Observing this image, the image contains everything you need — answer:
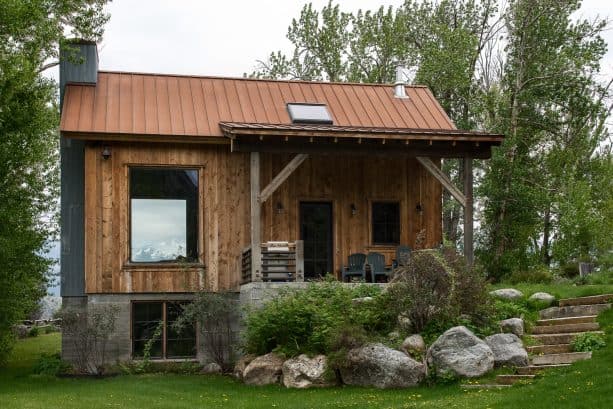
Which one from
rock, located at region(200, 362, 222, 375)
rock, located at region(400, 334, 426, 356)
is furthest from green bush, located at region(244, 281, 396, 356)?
rock, located at region(200, 362, 222, 375)

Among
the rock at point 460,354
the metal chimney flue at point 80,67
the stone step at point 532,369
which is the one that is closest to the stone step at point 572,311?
the stone step at point 532,369

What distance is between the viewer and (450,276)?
1596cm

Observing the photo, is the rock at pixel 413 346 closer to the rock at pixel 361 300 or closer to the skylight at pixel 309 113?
the rock at pixel 361 300

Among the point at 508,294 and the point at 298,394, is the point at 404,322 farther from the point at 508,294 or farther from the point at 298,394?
the point at 508,294

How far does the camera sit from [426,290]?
Answer: 52.2 ft

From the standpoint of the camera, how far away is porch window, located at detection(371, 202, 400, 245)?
2142 cm

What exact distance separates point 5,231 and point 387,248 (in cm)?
856

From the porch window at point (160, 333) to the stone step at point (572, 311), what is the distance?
296 inches

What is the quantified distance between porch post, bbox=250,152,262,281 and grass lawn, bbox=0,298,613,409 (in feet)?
7.43

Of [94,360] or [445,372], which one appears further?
[94,360]

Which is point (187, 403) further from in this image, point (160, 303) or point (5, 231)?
point (5, 231)

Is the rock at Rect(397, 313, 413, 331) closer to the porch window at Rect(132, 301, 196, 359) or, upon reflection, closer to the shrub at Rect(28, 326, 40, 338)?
the porch window at Rect(132, 301, 196, 359)

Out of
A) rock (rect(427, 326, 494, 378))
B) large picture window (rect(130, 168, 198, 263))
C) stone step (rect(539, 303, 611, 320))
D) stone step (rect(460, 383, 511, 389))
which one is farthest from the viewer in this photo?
large picture window (rect(130, 168, 198, 263))


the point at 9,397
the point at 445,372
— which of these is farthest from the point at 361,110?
the point at 9,397
